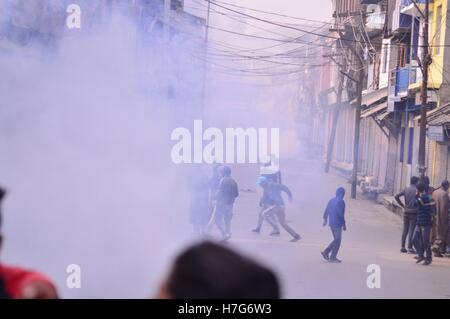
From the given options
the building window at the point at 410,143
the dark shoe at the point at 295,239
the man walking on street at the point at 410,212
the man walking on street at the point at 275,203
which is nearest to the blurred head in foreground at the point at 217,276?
the man walking on street at the point at 275,203

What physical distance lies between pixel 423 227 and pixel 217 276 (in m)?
8.84

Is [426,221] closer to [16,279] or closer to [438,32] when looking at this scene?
[438,32]

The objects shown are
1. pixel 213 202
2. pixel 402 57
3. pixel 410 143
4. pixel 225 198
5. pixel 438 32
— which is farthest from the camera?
pixel 402 57

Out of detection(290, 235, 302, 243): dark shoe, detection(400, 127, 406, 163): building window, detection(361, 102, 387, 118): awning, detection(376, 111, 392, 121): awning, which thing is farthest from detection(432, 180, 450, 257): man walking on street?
detection(361, 102, 387, 118): awning

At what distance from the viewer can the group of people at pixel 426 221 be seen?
33.1 ft

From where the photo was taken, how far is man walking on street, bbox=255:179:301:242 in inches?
419

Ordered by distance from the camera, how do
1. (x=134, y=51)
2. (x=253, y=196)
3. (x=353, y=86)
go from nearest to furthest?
(x=134, y=51)
(x=253, y=196)
(x=353, y=86)

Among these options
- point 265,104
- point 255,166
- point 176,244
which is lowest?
point 176,244

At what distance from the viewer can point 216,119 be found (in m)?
14.2

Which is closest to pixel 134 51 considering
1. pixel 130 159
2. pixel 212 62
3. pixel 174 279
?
pixel 130 159

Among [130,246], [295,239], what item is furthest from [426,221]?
[130,246]

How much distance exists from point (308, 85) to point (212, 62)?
1105 centimetres

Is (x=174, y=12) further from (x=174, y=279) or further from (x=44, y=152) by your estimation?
(x=174, y=279)

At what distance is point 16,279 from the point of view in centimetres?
216
